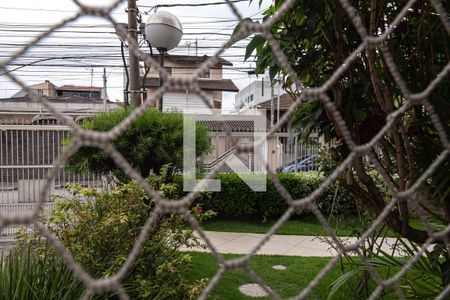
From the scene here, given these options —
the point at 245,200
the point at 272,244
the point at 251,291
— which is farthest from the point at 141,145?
the point at 245,200

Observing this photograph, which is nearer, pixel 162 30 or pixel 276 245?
pixel 162 30

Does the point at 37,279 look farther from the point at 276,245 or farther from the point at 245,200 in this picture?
the point at 245,200

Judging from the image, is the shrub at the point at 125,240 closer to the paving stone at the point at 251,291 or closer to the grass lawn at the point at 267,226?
the paving stone at the point at 251,291

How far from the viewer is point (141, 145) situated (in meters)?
3.01

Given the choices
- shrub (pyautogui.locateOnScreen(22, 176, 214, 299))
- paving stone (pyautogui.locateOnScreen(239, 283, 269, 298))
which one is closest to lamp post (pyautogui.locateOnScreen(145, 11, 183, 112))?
shrub (pyautogui.locateOnScreen(22, 176, 214, 299))

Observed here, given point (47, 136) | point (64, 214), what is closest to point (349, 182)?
point (64, 214)

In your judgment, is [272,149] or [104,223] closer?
[104,223]

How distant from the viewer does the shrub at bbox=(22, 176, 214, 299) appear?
197 cm

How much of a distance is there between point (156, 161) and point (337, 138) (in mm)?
1971

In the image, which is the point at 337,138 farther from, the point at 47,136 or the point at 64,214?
the point at 47,136

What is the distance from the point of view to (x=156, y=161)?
10.5ft

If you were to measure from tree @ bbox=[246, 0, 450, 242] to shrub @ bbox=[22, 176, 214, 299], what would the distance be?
3.63ft

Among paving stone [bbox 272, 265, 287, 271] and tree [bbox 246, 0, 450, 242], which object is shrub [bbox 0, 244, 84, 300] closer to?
tree [bbox 246, 0, 450, 242]

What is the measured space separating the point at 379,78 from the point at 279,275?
2236mm
